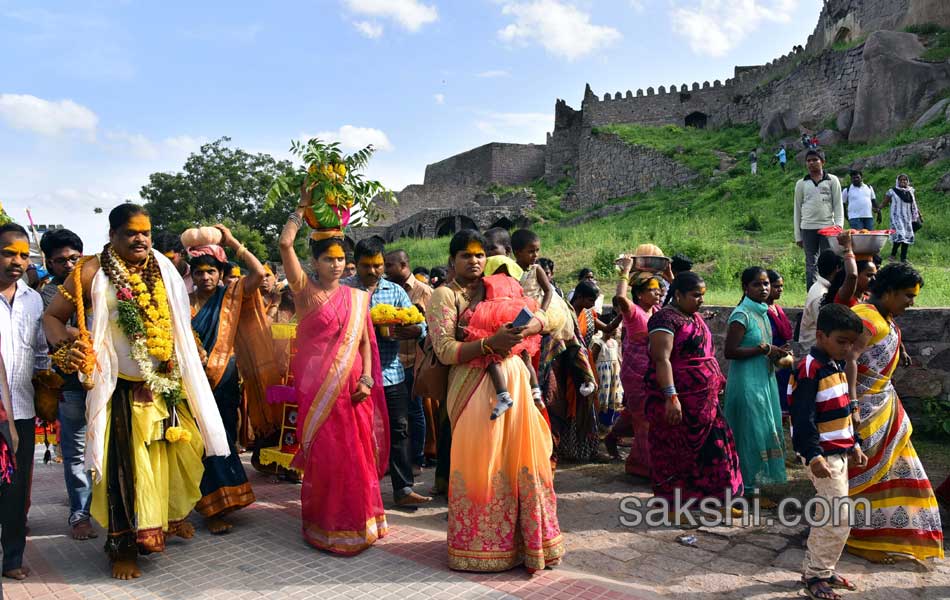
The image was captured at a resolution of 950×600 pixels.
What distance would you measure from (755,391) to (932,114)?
19299 mm

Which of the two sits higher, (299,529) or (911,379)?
(911,379)

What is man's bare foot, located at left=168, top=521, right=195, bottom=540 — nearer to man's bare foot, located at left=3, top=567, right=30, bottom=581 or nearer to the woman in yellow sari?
man's bare foot, located at left=3, top=567, right=30, bottom=581

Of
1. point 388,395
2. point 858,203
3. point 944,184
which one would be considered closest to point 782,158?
point 944,184

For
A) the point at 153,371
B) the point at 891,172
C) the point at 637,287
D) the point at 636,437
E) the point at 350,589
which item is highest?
the point at 891,172

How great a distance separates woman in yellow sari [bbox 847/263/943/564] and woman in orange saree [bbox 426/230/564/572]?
1.80 m

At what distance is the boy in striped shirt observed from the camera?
3.16m

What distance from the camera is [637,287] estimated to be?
5.35m

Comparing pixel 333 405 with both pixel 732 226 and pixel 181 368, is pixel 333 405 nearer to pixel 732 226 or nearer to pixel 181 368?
pixel 181 368

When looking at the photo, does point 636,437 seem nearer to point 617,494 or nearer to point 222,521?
point 617,494

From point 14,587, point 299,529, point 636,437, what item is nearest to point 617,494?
point 636,437

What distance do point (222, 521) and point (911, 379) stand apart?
5897 millimetres

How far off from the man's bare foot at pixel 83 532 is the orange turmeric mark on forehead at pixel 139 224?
Result: 1.90 metres

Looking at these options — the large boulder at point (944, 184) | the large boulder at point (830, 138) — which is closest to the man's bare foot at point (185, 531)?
the large boulder at point (944, 184)
